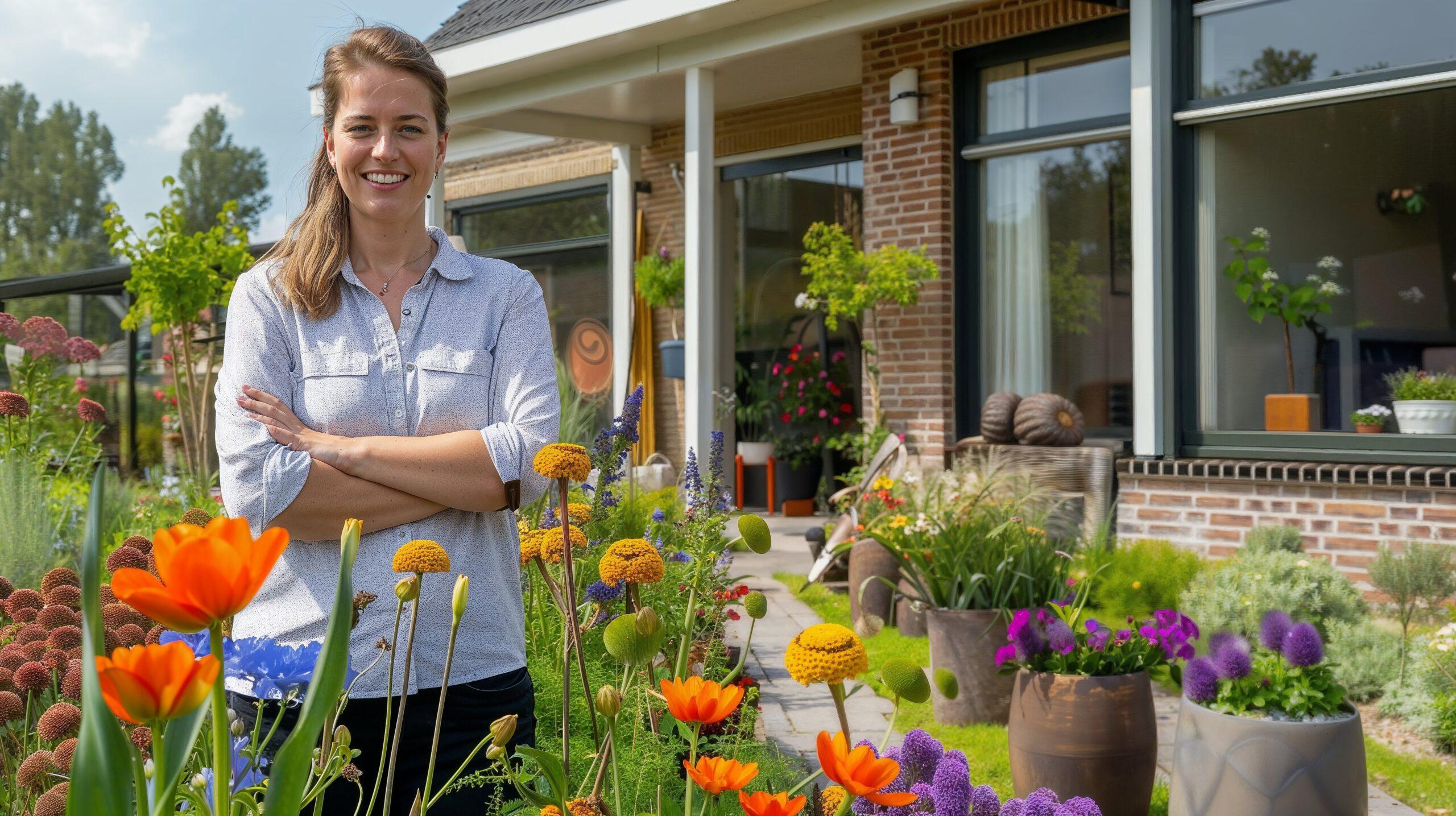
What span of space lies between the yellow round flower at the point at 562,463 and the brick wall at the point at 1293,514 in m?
4.86

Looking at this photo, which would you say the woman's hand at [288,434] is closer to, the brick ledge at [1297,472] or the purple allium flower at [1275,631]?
the purple allium flower at [1275,631]

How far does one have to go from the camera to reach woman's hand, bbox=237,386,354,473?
1.52m


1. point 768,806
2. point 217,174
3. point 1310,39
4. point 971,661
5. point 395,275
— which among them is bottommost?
point 971,661

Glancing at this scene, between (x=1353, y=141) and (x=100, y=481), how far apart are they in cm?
603

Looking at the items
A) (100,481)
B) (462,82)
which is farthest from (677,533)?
(462,82)

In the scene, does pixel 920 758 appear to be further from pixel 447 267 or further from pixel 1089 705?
pixel 1089 705

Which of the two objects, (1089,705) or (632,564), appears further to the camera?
(1089,705)

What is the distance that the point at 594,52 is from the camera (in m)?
7.63

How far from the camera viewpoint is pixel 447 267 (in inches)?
64.7

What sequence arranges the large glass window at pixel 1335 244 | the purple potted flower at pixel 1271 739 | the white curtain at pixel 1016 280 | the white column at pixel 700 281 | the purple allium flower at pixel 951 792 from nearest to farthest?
the purple allium flower at pixel 951 792, the purple potted flower at pixel 1271 739, the large glass window at pixel 1335 244, the white curtain at pixel 1016 280, the white column at pixel 700 281

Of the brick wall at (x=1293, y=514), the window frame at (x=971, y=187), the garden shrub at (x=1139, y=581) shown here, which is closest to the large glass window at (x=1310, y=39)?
the window frame at (x=971, y=187)

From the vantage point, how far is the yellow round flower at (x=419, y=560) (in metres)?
0.86

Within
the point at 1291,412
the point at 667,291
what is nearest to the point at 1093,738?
the point at 1291,412

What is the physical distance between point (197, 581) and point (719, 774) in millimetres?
372
